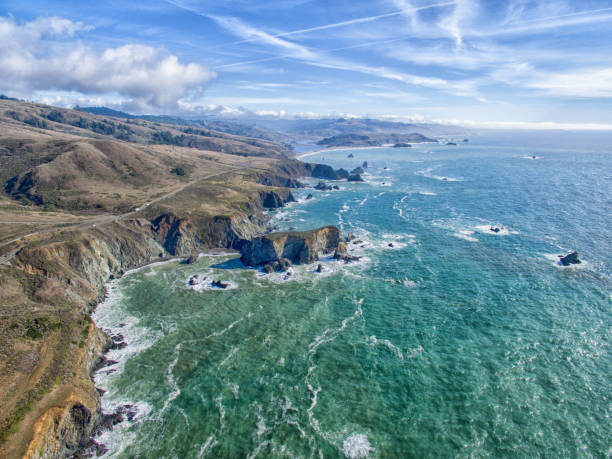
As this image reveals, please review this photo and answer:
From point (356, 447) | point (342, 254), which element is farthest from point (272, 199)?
point (356, 447)

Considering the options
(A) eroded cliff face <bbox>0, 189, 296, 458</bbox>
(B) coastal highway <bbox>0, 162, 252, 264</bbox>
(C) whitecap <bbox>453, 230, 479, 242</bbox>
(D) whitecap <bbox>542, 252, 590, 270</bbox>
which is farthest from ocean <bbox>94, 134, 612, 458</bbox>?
(B) coastal highway <bbox>0, 162, 252, 264</bbox>

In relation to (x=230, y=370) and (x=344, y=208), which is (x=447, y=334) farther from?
(x=344, y=208)

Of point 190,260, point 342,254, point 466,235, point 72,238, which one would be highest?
point 466,235

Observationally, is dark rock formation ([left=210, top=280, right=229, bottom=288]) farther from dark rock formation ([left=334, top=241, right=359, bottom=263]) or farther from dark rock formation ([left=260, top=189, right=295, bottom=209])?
dark rock formation ([left=260, top=189, right=295, bottom=209])

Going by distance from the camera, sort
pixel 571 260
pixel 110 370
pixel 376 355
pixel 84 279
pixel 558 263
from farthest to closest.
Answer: pixel 558 263, pixel 571 260, pixel 84 279, pixel 376 355, pixel 110 370

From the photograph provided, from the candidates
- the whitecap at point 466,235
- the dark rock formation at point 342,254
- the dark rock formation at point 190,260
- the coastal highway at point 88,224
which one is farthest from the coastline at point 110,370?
the whitecap at point 466,235

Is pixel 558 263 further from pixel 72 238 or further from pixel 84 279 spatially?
pixel 72 238
